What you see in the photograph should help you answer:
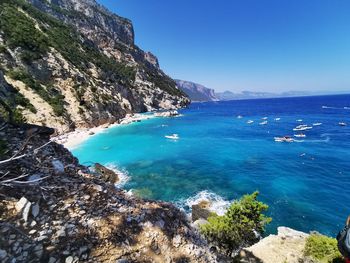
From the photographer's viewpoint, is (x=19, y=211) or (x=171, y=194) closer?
(x=19, y=211)

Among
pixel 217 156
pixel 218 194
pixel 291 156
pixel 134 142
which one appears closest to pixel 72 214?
pixel 218 194

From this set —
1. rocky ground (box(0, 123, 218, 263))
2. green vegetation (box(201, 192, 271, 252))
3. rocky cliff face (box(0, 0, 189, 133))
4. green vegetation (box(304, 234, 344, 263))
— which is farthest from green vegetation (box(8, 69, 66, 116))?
green vegetation (box(304, 234, 344, 263))

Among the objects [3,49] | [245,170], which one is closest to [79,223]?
[245,170]

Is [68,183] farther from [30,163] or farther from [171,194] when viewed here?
[171,194]

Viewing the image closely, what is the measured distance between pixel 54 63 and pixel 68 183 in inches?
2632

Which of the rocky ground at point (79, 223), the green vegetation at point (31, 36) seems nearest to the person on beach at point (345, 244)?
the rocky ground at point (79, 223)

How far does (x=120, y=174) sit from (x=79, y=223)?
27087 mm

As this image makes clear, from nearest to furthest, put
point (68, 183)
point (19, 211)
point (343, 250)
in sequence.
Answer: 1. point (343, 250)
2. point (19, 211)
3. point (68, 183)

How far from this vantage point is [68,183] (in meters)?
7.61

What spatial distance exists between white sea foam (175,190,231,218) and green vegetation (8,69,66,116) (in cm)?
3890

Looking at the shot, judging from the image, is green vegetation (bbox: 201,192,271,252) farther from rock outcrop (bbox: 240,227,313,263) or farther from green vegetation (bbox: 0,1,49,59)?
green vegetation (bbox: 0,1,49,59)

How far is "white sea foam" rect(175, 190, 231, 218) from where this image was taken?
77.9ft

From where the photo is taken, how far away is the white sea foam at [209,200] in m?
23.7

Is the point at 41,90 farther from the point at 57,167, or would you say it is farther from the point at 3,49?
the point at 57,167
